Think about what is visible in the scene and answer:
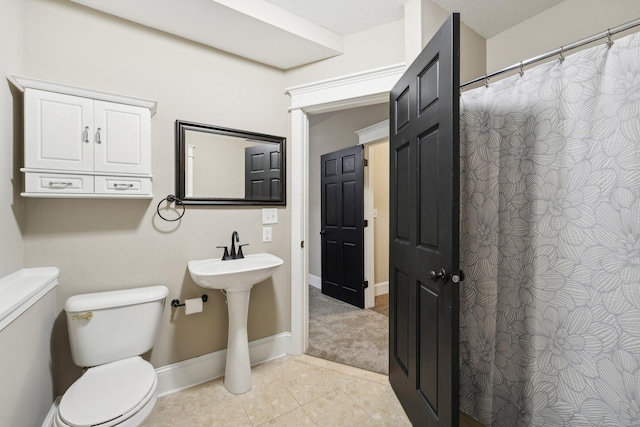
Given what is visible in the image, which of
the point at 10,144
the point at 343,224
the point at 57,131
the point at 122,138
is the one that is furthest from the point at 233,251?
the point at 343,224

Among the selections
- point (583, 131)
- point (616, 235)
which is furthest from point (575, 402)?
point (583, 131)

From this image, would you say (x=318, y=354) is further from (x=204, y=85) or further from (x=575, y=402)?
(x=204, y=85)

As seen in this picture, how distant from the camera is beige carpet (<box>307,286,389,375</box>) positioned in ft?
7.21

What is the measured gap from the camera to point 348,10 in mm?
1809

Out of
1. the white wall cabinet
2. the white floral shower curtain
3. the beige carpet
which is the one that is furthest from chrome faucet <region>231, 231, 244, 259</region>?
the white floral shower curtain

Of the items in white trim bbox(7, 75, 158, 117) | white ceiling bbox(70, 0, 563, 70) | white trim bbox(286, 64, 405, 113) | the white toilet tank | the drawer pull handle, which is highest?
white ceiling bbox(70, 0, 563, 70)

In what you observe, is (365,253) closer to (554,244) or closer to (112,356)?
(554,244)

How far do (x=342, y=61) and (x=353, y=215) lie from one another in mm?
1762

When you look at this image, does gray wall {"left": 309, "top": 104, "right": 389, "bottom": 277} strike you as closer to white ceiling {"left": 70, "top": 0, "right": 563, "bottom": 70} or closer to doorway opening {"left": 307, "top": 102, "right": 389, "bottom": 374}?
doorway opening {"left": 307, "top": 102, "right": 389, "bottom": 374}

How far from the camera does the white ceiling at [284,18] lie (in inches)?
63.1

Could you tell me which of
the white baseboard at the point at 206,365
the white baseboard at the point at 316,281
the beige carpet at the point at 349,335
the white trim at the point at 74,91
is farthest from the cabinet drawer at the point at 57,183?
the white baseboard at the point at 316,281

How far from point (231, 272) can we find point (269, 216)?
67 centimetres

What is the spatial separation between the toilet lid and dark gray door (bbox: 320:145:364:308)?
2.37 meters

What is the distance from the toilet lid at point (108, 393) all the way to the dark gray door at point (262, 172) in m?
1.25
